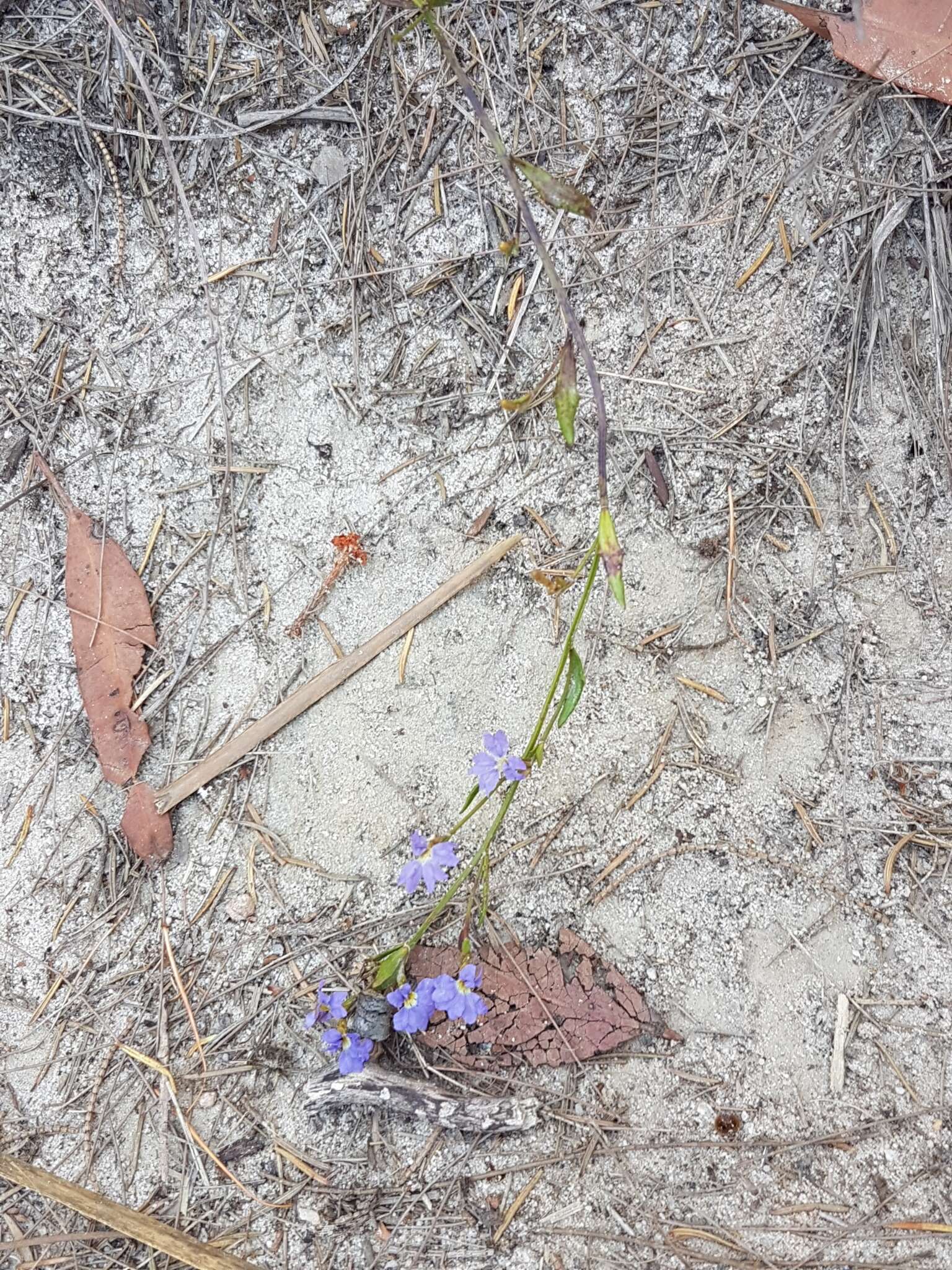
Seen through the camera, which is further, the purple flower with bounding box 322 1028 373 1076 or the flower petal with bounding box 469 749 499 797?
the purple flower with bounding box 322 1028 373 1076

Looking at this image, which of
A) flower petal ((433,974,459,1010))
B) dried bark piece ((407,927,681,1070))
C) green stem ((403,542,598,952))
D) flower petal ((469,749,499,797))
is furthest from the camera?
dried bark piece ((407,927,681,1070))

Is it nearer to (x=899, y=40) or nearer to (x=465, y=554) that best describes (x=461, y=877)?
(x=465, y=554)

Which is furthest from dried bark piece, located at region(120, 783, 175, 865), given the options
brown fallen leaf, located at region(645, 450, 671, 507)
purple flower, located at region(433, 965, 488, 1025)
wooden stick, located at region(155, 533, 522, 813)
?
brown fallen leaf, located at region(645, 450, 671, 507)

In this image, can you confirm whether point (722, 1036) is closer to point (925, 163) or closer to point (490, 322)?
point (490, 322)

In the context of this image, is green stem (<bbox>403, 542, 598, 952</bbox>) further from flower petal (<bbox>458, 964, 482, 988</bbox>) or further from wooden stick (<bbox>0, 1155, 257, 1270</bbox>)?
wooden stick (<bbox>0, 1155, 257, 1270</bbox>)

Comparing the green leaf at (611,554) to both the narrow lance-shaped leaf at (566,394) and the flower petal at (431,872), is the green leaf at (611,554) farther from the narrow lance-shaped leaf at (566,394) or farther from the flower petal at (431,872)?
the flower petal at (431,872)
